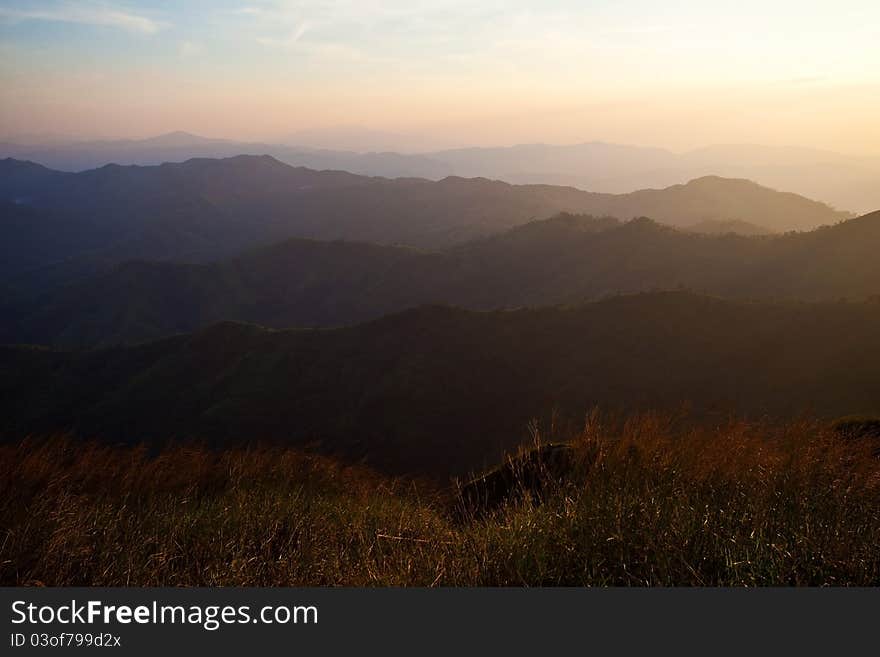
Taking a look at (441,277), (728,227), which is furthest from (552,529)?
(728,227)

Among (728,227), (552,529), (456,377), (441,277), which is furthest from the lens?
(728,227)

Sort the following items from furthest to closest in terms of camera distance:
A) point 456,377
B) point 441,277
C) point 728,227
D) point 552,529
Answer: point 728,227 → point 441,277 → point 456,377 → point 552,529

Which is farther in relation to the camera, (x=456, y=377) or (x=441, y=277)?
(x=441, y=277)

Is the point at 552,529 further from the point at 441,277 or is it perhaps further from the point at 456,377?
the point at 441,277

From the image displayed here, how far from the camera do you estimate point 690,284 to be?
83.0m

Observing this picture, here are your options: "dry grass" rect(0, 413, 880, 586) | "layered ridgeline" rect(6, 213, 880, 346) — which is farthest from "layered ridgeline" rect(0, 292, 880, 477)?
"layered ridgeline" rect(6, 213, 880, 346)

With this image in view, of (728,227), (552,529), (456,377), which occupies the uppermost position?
(552,529)

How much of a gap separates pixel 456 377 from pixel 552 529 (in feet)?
168

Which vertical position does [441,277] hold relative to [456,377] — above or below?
below

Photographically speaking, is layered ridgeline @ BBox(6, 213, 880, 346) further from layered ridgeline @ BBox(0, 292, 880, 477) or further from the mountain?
layered ridgeline @ BBox(0, 292, 880, 477)

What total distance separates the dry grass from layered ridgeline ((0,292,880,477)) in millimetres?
25575

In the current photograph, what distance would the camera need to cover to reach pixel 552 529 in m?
3.24

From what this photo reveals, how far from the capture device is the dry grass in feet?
9.22

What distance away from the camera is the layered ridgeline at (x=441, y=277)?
74000mm
